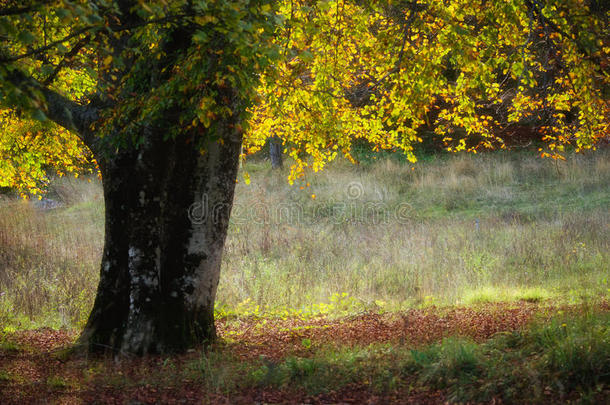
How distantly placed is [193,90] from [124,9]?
131cm

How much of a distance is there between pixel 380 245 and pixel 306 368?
6944 mm

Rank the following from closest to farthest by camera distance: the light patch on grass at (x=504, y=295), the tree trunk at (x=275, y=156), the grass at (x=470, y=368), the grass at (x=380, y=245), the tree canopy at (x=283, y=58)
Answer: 1. the grass at (x=470, y=368)
2. the tree canopy at (x=283, y=58)
3. the light patch on grass at (x=504, y=295)
4. the grass at (x=380, y=245)
5. the tree trunk at (x=275, y=156)

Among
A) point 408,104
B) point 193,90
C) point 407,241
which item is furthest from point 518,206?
point 193,90

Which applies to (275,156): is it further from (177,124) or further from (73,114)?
(177,124)

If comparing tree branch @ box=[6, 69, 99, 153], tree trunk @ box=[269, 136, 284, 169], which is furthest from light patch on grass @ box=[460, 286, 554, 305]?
tree trunk @ box=[269, 136, 284, 169]

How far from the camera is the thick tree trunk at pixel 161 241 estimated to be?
6035mm

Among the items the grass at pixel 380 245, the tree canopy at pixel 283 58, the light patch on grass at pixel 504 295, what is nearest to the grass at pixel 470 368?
the grass at pixel 380 245

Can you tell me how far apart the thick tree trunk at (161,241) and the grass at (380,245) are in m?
2.47

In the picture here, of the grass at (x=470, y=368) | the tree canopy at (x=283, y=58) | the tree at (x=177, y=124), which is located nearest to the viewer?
the grass at (x=470, y=368)

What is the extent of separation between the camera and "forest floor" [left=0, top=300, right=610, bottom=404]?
420 cm

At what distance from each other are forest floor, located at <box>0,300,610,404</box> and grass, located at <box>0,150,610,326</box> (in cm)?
137

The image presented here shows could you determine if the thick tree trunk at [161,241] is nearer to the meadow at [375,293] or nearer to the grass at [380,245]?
the meadow at [375,293]

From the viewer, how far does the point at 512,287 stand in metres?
8.99

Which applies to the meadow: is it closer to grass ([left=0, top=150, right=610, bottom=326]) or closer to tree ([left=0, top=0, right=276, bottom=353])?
grass ([left=0, top=150, right=610, bottom=326])
